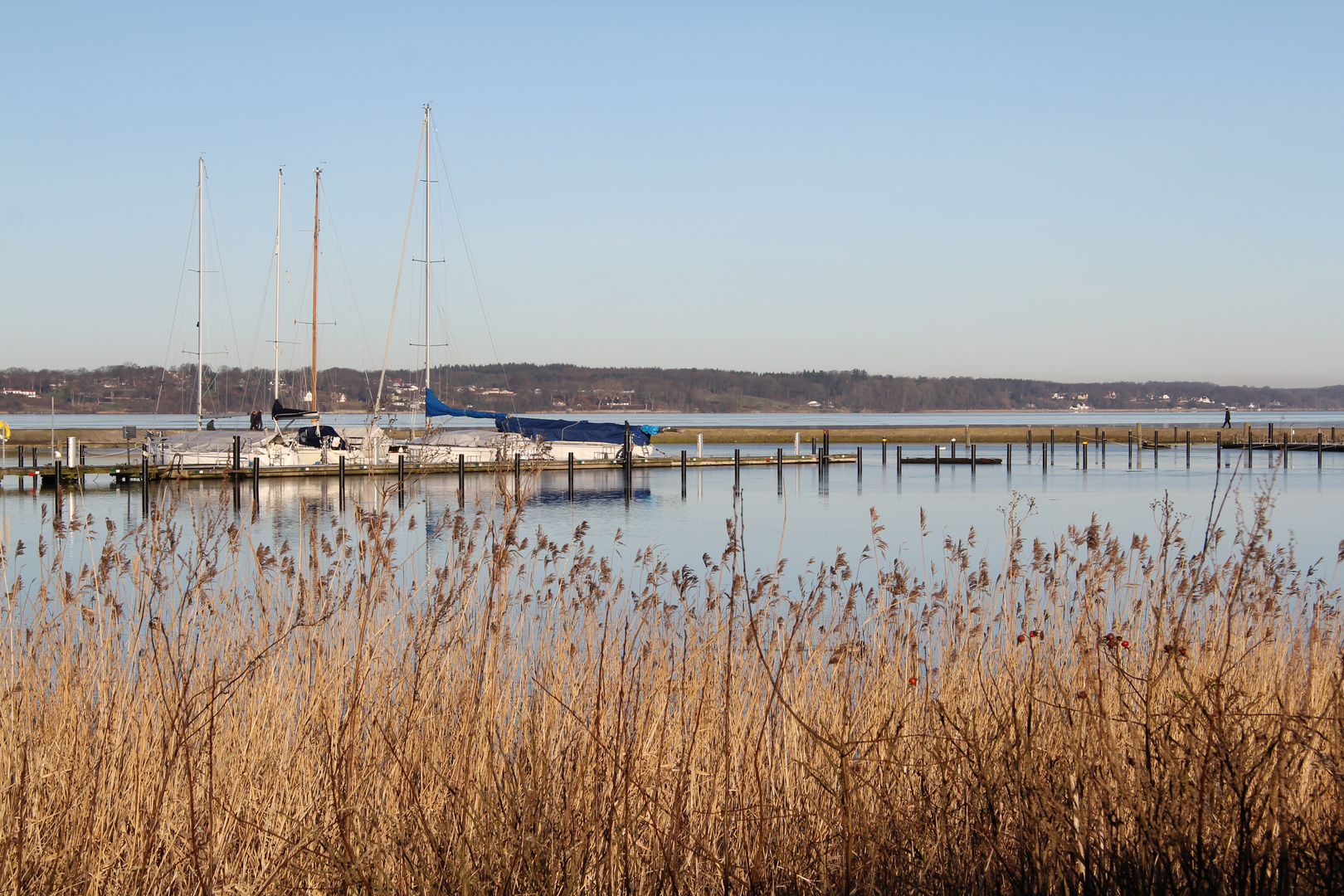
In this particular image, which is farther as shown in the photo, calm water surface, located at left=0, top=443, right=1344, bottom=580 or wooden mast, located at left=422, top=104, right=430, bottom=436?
wooden mast, located at left=422, top=104, right=430, bottom=436

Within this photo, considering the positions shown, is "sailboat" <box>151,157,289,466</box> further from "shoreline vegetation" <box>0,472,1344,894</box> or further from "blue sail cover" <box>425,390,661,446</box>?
"shoreline vegetation" <box>0,472,1344,894</box>

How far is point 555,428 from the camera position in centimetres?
4834

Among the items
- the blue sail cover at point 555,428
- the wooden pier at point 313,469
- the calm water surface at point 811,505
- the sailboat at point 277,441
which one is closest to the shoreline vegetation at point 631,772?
the calm water surface at point 811,505

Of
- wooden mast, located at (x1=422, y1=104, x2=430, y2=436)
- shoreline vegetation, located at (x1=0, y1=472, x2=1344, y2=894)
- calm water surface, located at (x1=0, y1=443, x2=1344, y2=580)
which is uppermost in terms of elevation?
wooden mast, located at (x1=422, y1=104, x2=430, y2=436)

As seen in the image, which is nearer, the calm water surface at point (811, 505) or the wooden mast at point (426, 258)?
the calm water surface at point (811, 505)

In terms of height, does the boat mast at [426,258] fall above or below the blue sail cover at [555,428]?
above

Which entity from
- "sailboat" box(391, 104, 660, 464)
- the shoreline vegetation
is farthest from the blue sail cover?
the shoreline vegetation

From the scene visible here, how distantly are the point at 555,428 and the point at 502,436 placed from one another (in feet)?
21.5

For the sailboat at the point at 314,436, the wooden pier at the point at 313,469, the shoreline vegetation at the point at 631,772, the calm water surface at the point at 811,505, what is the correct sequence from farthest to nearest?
the sailboat at the point at 314,436 < the wooden pier at the point at 313,469 < the calm water surface at the point at 811,505 < the shoreline vegetation at the point at 631,772

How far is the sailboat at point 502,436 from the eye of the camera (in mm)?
42844

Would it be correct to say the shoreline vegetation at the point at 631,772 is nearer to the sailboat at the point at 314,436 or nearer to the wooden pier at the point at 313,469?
the wooden pier at the point at 313,469

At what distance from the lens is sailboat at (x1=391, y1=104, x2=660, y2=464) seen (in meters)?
42.8

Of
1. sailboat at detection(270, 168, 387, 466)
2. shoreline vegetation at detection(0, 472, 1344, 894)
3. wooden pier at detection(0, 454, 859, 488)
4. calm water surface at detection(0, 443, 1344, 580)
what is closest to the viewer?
shoreline vegetation at detection(0, 472, 1344, 894)

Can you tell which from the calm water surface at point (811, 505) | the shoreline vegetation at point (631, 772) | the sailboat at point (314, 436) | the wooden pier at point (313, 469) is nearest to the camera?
the shoreline vegetation at point (631, 772)
